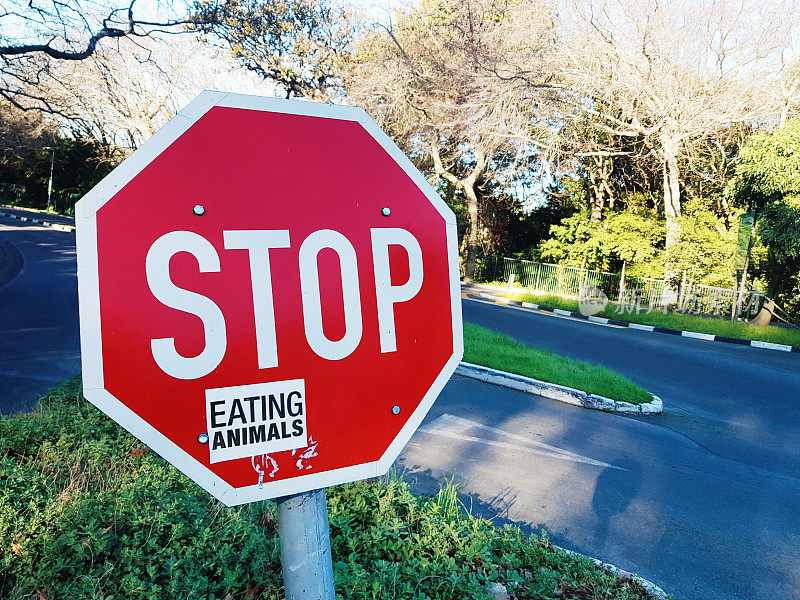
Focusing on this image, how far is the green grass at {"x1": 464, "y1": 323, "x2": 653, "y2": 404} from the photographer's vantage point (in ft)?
23.6

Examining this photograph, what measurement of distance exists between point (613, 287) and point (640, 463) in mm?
18419

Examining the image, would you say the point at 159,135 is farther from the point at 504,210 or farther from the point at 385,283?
the point at 504,210

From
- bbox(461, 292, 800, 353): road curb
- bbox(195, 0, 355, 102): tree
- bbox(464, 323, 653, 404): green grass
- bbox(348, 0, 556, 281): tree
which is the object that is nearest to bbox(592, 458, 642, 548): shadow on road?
bbox(464, 323, 653, 404): green grass

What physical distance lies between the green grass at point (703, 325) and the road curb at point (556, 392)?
822 cm

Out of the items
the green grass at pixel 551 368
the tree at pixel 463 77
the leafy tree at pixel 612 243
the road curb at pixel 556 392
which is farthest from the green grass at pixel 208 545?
the leafy tree at pixel 612 243

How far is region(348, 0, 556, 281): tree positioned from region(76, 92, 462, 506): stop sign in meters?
19.7

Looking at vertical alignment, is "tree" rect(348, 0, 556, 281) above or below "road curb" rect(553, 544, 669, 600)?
above

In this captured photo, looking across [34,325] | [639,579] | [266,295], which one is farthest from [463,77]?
[266,295]

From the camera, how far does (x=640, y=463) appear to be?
5148mm

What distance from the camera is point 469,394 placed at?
7051 mm

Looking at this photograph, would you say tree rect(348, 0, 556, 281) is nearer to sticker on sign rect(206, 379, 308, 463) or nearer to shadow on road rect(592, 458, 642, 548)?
shadow on road rect(592, 458, 642, 548)

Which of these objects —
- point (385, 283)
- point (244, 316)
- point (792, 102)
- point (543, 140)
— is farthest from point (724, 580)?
point (543, 140)

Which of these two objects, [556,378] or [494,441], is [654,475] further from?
[556,378]

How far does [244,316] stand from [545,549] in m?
2.70
